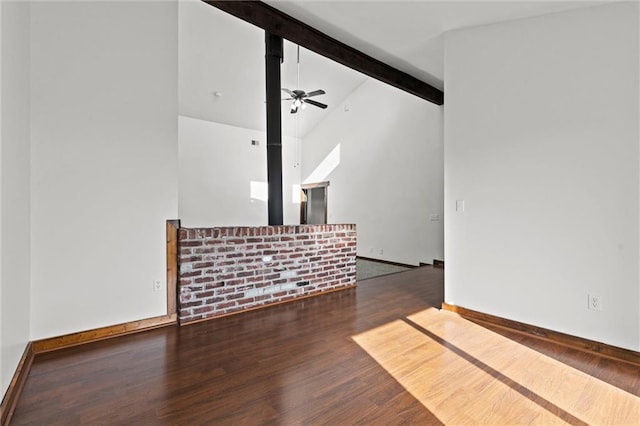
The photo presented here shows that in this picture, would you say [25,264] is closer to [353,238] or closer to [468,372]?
[468,372]

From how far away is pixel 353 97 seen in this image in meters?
7.76

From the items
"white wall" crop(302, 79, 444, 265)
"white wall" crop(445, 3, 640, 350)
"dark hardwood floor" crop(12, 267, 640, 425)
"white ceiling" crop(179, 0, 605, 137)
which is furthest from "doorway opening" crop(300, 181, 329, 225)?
"dark hardwood floor" crop(12, 267, 640, 425)

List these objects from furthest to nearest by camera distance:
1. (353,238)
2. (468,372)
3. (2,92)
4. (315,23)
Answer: (353,238) → (315,23) → (468,372) → (2,92)

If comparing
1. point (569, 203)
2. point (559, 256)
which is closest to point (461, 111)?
point (569, 203)

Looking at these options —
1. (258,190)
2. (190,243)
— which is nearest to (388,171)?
(258,190)

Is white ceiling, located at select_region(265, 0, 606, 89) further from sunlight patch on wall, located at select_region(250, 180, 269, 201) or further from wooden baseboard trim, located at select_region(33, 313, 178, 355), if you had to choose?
sunlight patch on wall, located at select_region(250, 180, 269, 201)

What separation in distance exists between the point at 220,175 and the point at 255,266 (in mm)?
4901

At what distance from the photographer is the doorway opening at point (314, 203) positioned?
28.6 ft

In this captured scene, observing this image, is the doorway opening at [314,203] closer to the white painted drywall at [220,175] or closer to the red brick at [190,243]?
the white painted drywall at [220,175]

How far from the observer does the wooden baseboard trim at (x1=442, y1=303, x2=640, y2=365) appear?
7.84ft

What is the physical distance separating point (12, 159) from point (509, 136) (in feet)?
11.8

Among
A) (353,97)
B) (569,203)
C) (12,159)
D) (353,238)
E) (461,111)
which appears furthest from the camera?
(353,97)

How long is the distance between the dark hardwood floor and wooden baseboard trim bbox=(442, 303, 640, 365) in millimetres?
116

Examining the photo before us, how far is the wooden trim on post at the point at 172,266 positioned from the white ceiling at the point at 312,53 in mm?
2366
